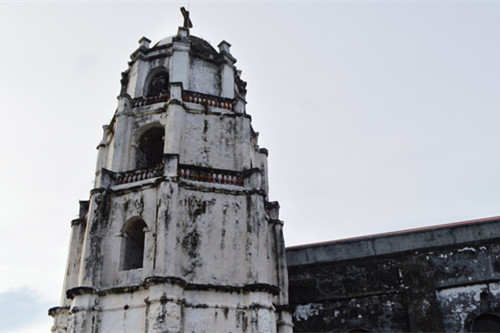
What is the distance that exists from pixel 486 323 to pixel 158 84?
12.6 metres

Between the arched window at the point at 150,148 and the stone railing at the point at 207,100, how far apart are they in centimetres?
132

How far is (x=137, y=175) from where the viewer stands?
13.7 m

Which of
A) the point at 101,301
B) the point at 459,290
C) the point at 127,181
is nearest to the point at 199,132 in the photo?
the point at 127,181

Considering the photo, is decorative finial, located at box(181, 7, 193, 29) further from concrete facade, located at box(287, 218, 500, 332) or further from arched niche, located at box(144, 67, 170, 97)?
concrete facade, located at box(287, 218, 500, 332)

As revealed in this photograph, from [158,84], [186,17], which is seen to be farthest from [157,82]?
[186,17]

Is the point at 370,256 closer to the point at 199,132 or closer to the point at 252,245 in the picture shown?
the point at 252,245

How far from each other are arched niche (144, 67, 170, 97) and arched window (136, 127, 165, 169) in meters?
1.53

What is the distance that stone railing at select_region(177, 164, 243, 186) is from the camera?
44.1ft

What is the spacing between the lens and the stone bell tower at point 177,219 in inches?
460

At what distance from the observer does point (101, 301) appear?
12.0m

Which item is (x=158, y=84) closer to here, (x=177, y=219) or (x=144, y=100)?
(x=144, y=100)

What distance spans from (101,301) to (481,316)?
10.3 m

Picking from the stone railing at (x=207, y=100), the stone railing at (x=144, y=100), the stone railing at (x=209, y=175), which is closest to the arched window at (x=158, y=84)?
the stone railing at (x=144, y=100)

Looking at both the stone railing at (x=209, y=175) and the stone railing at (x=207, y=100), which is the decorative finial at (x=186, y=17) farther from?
the stone railing at (x=209, y=175)
